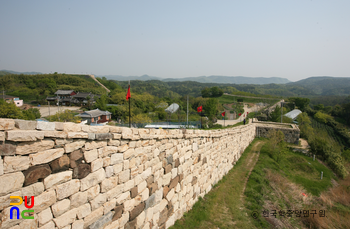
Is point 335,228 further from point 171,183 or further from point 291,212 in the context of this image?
point 171,183

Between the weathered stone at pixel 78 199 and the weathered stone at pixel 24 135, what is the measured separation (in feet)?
3.87

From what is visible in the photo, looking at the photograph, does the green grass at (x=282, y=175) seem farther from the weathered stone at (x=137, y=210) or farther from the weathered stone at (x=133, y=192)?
the weathered stone at (x=133, y=192)

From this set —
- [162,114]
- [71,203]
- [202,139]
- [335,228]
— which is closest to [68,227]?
[71,203]

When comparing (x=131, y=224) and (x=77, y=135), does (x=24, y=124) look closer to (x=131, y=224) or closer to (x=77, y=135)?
(x=77, y=135)

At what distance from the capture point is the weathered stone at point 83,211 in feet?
11.4

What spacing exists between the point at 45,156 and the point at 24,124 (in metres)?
0.56

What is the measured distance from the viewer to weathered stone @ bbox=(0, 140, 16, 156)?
2588 millimetres

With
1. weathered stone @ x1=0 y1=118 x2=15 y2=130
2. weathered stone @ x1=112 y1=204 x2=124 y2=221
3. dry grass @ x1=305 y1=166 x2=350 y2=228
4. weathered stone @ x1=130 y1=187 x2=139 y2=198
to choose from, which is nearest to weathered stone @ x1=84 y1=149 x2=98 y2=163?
weathered stone @ x1=0 y1=118 x2=15 y2=130

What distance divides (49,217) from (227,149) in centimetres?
1052

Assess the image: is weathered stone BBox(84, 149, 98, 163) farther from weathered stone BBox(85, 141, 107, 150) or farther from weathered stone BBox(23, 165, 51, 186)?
weathered stone BBox(23, 165, 51, 186)

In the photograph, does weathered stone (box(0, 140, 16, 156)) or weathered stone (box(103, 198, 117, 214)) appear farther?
weathered stone (box(103, 198, 117, 214))

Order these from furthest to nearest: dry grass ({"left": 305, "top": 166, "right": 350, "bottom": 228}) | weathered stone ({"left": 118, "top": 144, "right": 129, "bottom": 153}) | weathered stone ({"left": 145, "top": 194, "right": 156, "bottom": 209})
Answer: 1. dry grass ({"left": 305, "top": 166, "right": 350, "bottom": 228})
2. weathered stone ({"left": 145, "top": 194, "right": 156, "bottom": 209})
3. weathered stone ({"left": 118, "top": 144, "right": 129, "bottom": 153})

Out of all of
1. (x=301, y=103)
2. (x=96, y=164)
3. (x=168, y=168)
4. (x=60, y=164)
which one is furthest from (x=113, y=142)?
(x=301, y=103)

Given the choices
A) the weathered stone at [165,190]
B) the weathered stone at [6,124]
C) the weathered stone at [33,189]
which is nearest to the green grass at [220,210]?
the weathered stone at [165,190]
